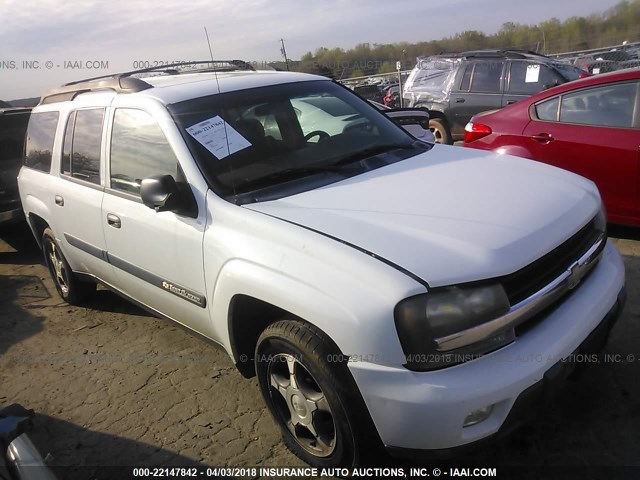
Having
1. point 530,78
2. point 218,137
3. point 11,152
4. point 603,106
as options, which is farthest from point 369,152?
point 530,78

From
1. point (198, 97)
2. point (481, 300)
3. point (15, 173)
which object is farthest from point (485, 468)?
point (15, 173)

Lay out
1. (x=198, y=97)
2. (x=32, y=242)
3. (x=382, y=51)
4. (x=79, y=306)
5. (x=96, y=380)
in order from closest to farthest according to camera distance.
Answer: (x=198, y=97) < (x=96, y=380) < (x=79, y=306) < (x=32, y=242) < (x=382, y=51)

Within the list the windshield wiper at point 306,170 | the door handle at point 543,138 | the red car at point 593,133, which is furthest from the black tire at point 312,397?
the door handle at point 543,138

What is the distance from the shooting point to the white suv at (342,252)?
1.96m

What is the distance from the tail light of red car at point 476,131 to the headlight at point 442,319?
3750 millimetres

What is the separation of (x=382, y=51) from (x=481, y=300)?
16568mm

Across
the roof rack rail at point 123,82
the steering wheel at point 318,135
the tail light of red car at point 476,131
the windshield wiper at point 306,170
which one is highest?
the roof rack rail at point 123,82

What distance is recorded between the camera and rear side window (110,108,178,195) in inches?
117

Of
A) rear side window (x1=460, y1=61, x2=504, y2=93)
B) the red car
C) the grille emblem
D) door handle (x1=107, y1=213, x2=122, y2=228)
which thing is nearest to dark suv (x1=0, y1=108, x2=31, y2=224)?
door handle (x1=107, y1=213, x2=122, y2=228)

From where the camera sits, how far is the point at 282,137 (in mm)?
3109

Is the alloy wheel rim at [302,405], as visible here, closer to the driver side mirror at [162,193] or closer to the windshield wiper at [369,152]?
the driver side mirror at [162,193]

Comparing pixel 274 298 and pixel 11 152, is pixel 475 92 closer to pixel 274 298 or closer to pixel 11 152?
pixel 11 152

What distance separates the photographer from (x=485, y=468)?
2.40 m

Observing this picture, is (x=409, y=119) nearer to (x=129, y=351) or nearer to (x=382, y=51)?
(x=129, y=351)
